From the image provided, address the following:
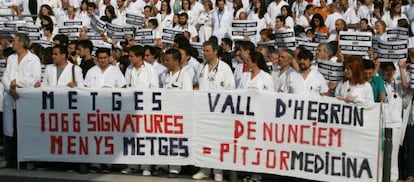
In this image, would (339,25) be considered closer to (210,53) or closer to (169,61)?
(210,53)

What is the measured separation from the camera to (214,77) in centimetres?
1021

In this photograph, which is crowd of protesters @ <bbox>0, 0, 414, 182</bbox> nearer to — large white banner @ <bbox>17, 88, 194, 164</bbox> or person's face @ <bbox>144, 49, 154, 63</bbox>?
person's face @ <bbox>144, 49, 154, 63</bbox>

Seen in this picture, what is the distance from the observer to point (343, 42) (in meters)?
11.7

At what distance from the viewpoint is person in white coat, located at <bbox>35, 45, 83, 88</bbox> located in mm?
10492

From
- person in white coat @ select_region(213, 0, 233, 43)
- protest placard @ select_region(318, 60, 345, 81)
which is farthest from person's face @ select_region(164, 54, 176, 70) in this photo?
person in white coat @ select_region(213, 0, 233, 43)

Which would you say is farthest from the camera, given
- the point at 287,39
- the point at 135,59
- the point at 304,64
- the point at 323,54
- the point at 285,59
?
the point at 287,39

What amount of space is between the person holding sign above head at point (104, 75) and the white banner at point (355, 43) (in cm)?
356

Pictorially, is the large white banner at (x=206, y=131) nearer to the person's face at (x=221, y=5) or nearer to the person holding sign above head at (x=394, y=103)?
the person holding sign above head at (x=394, y=103)

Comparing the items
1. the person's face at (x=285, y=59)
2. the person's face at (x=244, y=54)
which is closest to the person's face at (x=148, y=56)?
the person's face at (x=244, y=54)

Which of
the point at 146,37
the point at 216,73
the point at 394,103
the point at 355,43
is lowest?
the point at 394,103

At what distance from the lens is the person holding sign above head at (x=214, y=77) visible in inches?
401

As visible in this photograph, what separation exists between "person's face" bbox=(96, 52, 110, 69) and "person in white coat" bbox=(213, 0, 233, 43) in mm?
6573

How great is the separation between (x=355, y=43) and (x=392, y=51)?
57 cm

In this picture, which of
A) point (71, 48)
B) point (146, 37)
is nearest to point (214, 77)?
point (71, 48)
